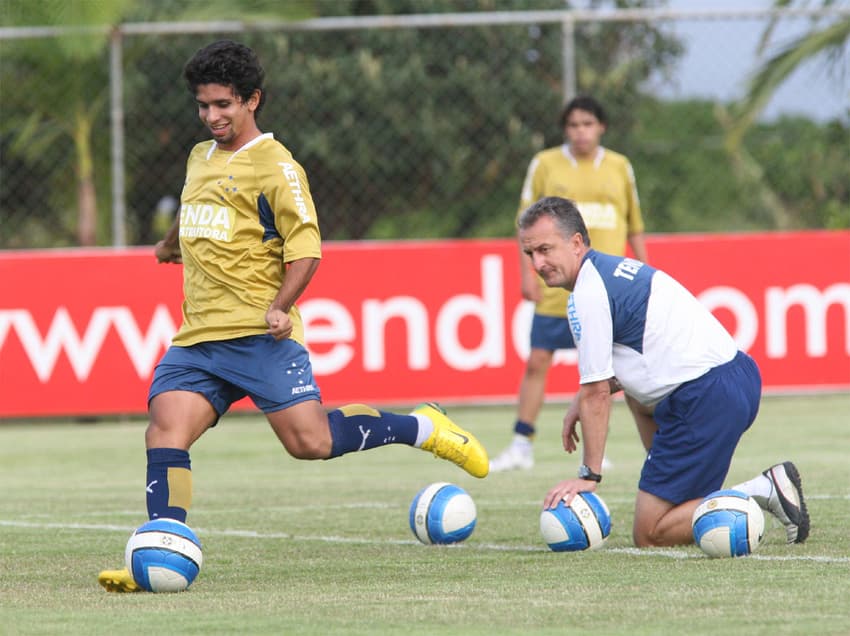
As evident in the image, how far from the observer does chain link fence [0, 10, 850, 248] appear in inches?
697

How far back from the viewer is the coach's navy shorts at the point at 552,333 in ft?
37.5

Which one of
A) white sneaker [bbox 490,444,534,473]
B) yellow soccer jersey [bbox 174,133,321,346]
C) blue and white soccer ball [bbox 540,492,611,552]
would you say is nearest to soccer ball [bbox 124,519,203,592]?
yellow soccer jersey [bbox 174,133,321,346]

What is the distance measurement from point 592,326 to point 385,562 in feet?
4.29

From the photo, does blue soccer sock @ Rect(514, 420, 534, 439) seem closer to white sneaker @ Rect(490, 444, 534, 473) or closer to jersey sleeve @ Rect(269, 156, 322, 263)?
white sneaker @ Rect(490, 444, 534, 473)

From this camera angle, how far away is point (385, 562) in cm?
716

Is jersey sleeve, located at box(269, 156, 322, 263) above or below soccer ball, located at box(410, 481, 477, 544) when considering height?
above

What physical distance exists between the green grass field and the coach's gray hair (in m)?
1.36

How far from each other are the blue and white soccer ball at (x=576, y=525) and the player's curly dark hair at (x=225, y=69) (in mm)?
2168

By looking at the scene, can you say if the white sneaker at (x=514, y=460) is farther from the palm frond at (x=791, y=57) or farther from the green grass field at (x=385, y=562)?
the palm frond at (x=791, y=57)

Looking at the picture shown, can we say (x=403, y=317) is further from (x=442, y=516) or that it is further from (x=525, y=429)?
(x=442, y=516)

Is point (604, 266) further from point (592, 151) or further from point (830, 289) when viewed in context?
point (830, 289)

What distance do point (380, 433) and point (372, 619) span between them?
2.02m

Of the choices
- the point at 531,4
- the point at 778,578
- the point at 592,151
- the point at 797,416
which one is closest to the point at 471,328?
the point at 797,416

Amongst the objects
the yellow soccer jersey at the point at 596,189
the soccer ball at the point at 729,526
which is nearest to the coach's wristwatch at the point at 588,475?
the soccer ball at the point at 729,526
